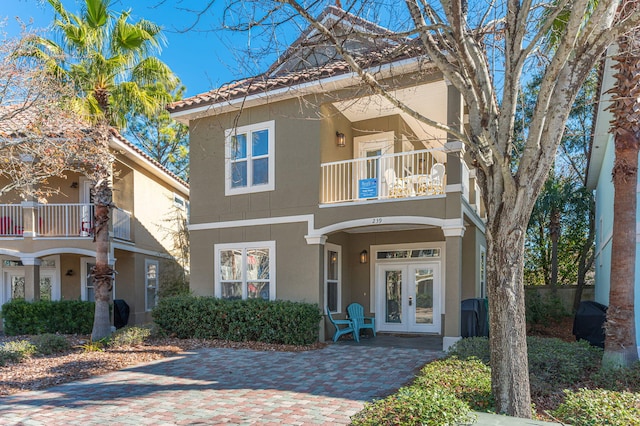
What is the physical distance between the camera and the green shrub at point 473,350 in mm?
6990

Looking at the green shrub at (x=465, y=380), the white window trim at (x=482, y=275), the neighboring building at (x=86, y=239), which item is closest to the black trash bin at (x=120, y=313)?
the neighboring building at (x=86, y=239)

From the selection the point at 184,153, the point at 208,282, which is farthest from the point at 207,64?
the point at 184,153

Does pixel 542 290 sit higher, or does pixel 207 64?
pixel 207 64

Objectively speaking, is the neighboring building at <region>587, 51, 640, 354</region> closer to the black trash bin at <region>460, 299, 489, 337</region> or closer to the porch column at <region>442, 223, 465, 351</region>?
the black trash bin at <region>460, 299, 489, 337</region>

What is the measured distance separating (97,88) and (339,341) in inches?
353

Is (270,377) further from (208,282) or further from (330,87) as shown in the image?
(330,87)

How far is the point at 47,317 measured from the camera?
1405cm

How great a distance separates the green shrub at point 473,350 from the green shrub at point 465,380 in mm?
369

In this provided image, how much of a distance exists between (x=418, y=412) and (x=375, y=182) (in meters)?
7.45

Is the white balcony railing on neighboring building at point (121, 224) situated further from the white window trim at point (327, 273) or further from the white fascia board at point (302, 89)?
the white window trim at point (327, 273)

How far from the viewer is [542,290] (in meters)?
16.4

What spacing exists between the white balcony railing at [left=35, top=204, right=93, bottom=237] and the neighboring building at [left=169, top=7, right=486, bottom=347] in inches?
183

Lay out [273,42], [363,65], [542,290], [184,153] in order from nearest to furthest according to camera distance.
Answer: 1. [273,42]
2. [363,65]
3. [542,290]
4. [184,153]

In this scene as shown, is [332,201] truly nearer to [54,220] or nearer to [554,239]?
[554,239]
